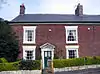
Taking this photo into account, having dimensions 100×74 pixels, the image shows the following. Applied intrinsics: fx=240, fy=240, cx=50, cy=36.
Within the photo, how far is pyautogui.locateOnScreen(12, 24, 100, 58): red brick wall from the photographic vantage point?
35188mm

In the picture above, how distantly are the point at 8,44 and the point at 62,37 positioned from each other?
317 inches

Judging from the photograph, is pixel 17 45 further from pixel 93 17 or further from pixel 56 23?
pixel 93 17

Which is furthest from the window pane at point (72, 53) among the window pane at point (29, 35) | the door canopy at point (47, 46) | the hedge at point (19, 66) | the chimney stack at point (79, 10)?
the hedge at point (19, 66)

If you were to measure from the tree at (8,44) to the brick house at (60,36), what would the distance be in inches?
66.7

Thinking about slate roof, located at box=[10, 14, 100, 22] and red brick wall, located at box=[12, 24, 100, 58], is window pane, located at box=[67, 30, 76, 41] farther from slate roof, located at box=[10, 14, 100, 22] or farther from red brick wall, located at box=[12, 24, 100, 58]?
slate roof, located at box=[10, 14, 100, 22]

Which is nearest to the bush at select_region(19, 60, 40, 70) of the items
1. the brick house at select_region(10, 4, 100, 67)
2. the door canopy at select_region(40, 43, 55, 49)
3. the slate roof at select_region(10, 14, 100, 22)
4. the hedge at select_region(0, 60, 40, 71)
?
the hedge at select_region(0, 60, 40, 71)

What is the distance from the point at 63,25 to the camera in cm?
3559

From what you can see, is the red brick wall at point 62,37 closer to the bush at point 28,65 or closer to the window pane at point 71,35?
the window pane at point 71,35

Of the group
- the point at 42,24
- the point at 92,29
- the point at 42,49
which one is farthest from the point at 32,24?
the point at 92,29

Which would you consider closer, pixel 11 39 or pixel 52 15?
pixel 11 39

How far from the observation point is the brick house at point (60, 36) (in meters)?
34.9

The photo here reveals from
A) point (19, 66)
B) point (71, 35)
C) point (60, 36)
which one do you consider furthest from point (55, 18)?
point (19, 66)

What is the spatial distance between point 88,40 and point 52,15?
25.9ft

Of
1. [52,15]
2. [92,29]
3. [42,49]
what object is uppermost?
[52,15]
